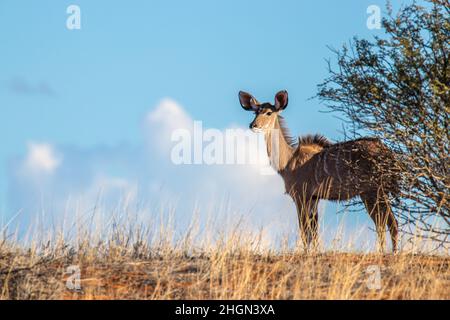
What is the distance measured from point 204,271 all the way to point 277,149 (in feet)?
22.1

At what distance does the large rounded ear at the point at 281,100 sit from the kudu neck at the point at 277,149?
451 millimetres

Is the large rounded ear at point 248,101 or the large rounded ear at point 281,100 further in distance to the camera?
the large rounded ear at point 248,101

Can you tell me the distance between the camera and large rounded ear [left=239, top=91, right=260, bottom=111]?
48.9 ft

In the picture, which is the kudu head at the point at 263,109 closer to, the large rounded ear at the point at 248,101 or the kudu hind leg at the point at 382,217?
the large rounded ear at the point at 248,101

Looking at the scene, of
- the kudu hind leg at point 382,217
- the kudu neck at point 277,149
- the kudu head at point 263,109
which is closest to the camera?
the kudu hind leg at point 382,217

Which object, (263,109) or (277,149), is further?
(277,149)

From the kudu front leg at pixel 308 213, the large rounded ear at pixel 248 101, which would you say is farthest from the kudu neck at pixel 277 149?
the kudu front leg at pixel 308 213

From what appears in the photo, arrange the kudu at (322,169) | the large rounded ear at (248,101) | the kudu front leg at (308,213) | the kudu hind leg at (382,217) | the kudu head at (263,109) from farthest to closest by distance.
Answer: the large rounded ear at (248,101)
the kudu head at (263,109)
the kudu front leg at (308,213)
the kudu hind leg at (382,217)
the kudu at (322,169)

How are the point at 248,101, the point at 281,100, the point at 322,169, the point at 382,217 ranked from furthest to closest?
the point at 248,101 < the point at 281,100 < the point at 322,169 < the point at 382,217

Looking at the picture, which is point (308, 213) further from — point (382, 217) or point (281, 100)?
point (281, 100)

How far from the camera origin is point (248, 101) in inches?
591

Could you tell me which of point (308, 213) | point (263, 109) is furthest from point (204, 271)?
point (263, 109)

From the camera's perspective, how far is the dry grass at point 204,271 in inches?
314

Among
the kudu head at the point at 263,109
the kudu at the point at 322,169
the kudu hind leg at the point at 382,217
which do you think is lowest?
the kudu hind leg at the point at 382,217
